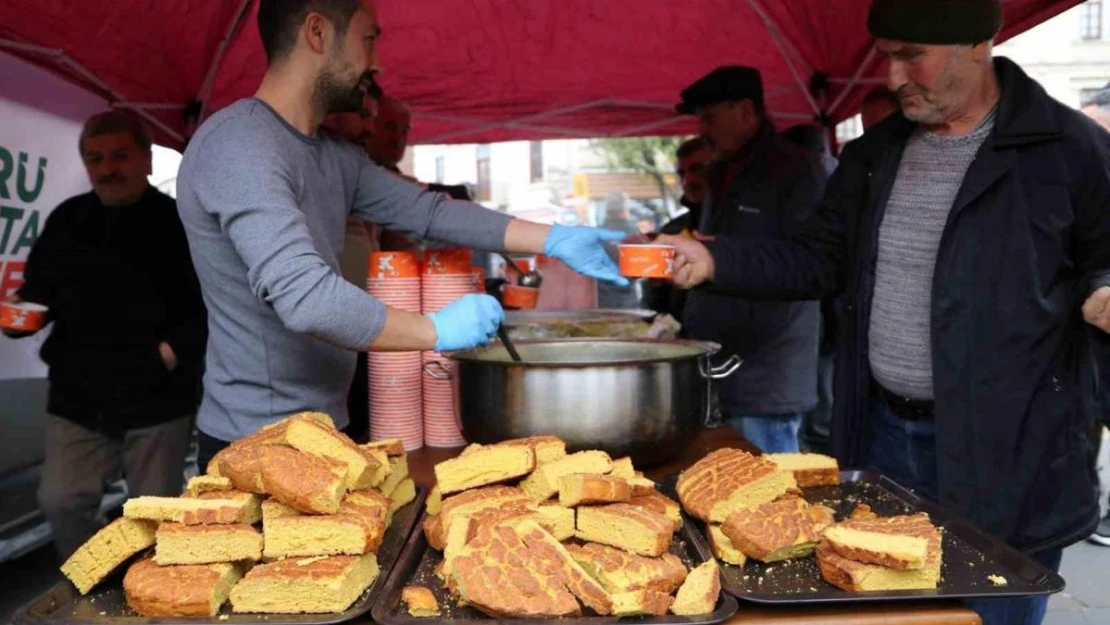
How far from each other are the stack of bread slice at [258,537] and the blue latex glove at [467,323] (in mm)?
381

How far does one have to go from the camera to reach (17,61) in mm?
3455

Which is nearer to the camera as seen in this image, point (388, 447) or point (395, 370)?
point (388, 447)

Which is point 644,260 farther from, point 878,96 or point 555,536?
point 878,96

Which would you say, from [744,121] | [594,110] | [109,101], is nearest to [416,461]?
[744,121]

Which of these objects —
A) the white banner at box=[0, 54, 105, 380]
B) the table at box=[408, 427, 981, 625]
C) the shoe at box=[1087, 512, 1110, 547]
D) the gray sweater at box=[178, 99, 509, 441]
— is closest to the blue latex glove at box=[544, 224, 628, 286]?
the gray sweater at box=[178, 99, 509, 441]

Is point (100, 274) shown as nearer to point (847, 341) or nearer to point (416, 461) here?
point (416, 461)

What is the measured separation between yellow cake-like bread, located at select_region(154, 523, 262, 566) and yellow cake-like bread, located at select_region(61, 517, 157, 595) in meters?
0.04

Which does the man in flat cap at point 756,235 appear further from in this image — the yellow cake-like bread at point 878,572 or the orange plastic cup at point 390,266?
the yellow cake-like bread at point 878,572

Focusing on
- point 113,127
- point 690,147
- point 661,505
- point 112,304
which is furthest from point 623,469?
point 690,147

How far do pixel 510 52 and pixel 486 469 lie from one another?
3384 mm

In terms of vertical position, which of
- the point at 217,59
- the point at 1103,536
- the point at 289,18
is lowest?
the point at 1103,536

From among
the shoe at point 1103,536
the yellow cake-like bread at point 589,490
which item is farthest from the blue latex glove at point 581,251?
the shoe at point 1103,536

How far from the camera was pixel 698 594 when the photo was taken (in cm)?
132

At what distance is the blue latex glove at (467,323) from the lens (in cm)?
191
